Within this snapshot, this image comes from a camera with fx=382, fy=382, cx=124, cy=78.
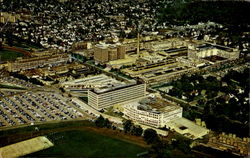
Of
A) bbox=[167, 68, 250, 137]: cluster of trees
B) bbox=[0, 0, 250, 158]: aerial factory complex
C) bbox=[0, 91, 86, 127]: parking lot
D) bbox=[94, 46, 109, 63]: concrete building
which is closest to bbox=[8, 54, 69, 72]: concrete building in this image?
bbox=[0, 0, 250, 158]: aerial factory complex

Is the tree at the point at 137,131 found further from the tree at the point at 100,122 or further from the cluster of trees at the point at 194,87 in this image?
the cluster of trees at the point at 194,87

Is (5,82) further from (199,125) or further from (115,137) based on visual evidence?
(199,125)

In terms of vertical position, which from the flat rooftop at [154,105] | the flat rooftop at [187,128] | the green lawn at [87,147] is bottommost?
the green lawn at [87,147]

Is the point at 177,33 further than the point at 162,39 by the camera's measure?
Yes

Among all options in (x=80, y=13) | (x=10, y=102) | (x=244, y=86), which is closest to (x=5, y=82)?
(x=10, y=102)

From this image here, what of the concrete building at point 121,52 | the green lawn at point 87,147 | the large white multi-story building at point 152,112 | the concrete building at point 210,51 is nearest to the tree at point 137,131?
the green lawn at point 87,147

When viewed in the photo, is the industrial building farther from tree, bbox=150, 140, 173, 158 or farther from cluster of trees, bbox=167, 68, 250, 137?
tree, bbox=150, 140, 173, 158
